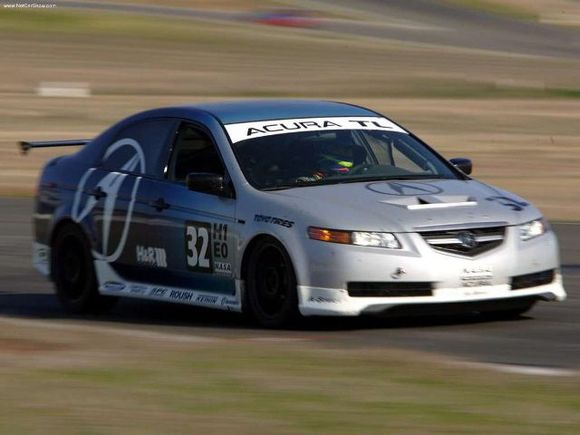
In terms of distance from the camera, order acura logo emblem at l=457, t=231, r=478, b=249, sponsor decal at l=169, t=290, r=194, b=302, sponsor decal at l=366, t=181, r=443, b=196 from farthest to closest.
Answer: sponsor decal at l=169, t=290, r=194, b=302 → sponsor decal at l=366, t=181, r=443, b=196 → acura logo emblem at l=457, t=231, r=478, b=249

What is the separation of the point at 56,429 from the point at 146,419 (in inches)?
14.1

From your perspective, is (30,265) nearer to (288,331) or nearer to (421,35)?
(288,331)

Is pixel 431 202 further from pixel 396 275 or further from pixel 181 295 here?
pixel 181 295

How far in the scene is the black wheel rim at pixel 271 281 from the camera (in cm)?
908

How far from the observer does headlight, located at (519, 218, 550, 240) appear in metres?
9.20

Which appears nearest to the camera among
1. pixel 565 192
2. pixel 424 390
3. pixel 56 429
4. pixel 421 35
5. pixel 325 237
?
pixel 56 429

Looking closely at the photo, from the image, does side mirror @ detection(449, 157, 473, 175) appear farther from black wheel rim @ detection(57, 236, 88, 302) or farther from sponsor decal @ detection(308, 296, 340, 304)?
black wheel rim @ detection(57, 236, 88, 302)

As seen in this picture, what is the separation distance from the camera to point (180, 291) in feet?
32.4

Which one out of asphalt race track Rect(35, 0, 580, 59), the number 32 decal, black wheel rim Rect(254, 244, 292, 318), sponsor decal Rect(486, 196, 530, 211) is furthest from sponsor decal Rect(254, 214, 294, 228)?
asphalt race track Rect(35, 0, 580, 59)

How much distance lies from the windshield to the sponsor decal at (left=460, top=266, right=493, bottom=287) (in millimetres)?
1083

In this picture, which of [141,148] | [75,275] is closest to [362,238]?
[141,148]

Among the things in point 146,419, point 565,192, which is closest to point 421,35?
point 565,192

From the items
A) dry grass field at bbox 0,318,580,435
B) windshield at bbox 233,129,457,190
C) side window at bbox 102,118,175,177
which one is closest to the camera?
dry grass field at bbox 0,318,580,435

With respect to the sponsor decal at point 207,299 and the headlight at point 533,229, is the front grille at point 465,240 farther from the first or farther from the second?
the sponsor decal at point 207,299
